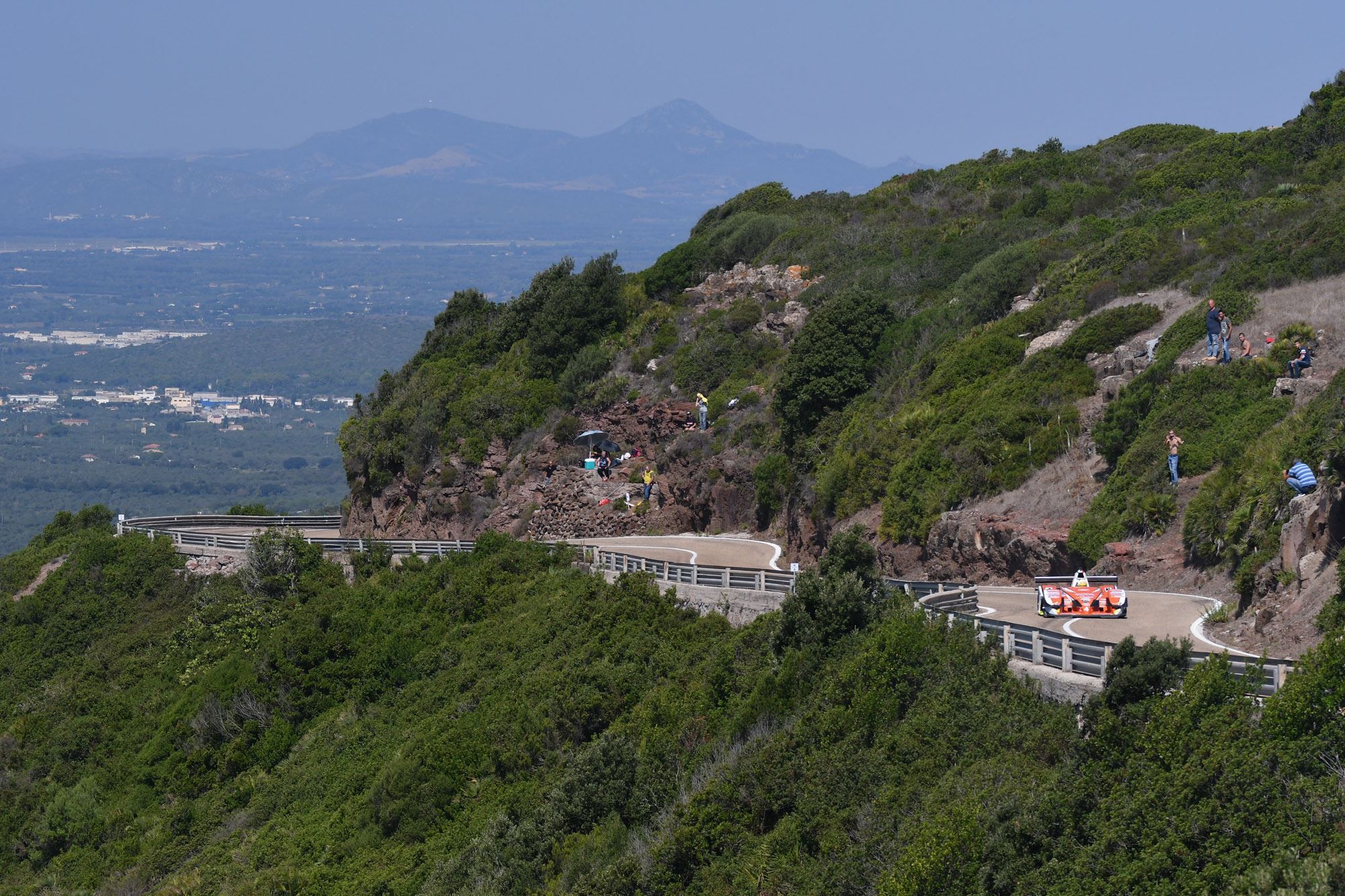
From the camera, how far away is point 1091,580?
76.3 ft

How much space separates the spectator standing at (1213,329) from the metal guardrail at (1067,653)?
1019 centimetres

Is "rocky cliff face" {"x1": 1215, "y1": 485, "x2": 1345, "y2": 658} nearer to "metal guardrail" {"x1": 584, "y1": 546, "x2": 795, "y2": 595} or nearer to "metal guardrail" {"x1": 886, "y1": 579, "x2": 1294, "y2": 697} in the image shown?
"metal guardrail" {"x1": 886, "y1": 579, "x2": 1294, "y2": 697}

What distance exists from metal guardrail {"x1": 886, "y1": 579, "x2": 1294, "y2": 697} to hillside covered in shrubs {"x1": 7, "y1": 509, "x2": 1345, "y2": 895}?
32 cm

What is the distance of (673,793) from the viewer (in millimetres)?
21109

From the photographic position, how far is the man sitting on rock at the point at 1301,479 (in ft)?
68.4

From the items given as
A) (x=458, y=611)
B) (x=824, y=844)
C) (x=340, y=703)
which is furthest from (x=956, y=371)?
(x=824, y=844)

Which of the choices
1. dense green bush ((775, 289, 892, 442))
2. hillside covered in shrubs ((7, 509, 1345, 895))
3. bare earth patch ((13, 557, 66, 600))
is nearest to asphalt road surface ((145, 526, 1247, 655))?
hillside covered in shrubs ((7, 509, 1345, 895))

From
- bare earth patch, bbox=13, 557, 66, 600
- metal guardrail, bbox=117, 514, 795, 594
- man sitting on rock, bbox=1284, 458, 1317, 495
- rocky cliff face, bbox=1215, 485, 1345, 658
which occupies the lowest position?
bare earth patch, bbox=13, 557, 66, 600

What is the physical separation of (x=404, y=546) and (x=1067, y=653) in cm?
2295

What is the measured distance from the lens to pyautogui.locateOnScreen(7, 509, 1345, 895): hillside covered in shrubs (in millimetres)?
14297

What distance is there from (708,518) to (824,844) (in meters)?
24.7

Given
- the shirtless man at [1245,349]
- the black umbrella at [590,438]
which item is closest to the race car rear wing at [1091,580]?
the shirtless man at [1245,349]

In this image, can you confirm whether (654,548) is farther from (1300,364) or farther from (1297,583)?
(1297,583)

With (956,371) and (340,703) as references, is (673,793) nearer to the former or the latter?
(340,703)
